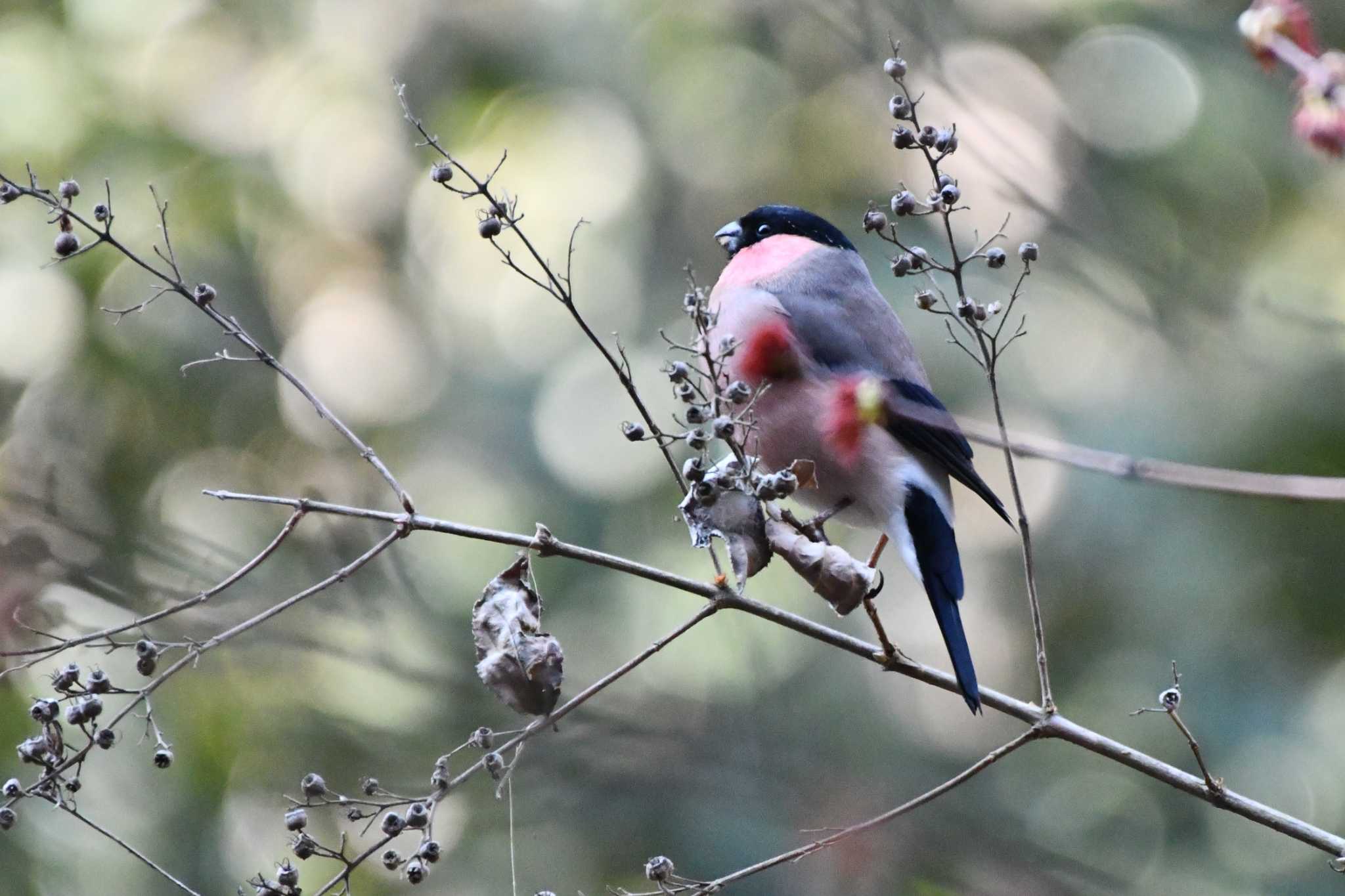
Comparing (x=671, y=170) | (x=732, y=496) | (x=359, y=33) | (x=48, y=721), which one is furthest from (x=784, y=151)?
(x=48, y=721)

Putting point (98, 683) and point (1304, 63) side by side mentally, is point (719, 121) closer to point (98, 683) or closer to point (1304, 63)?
point (98, 683)

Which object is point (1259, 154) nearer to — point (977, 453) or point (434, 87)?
point (977, 453)

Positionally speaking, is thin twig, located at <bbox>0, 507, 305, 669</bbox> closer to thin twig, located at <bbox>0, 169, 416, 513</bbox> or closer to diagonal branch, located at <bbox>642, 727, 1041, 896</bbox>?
thin twig, located at <bbox>0, 169, 416, 513</bbox>

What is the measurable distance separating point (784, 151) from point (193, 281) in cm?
242

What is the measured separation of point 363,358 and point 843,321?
2.87 m

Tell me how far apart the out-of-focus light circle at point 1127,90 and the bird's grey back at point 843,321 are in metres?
2.19

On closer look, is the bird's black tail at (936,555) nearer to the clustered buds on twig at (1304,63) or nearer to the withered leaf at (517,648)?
the withered leaf at (517,648)

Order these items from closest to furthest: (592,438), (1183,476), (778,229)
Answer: (1183,476) → (778,229) → (592,438)

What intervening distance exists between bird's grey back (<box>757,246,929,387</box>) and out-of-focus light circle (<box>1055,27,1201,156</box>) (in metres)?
2.19

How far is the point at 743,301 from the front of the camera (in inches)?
107

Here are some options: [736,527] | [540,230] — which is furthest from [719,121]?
[736,527]

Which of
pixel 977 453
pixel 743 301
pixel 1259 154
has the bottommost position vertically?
pixel 743 301

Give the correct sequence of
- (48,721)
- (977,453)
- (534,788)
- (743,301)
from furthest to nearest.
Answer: (977,453) < (534,788) < (743,301) < (48,721)

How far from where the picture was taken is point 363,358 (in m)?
5.11
